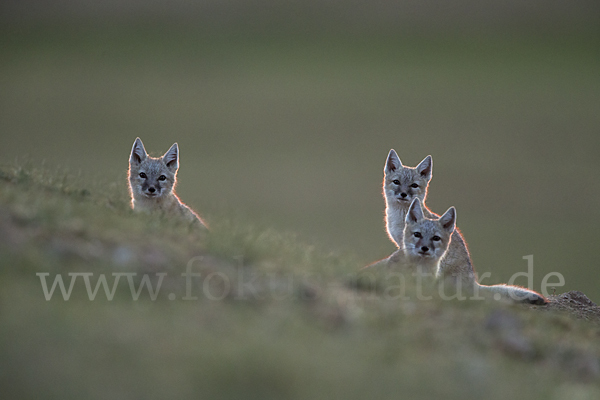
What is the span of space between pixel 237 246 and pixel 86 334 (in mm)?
3011

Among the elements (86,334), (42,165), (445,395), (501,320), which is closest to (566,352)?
(501,320)

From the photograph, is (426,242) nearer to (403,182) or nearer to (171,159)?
(403,182)

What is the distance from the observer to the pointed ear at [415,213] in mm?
10812

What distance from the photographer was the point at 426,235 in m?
10.3

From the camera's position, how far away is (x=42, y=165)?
34.6ft

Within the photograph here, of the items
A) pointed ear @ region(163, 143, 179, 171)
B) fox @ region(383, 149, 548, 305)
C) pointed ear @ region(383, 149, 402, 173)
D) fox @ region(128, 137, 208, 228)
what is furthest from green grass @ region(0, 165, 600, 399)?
pointed ear @ region(383, 149, 402, 173)

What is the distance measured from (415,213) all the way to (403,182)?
2.26 m

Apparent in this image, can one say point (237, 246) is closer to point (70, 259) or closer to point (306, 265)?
point (306, 265)

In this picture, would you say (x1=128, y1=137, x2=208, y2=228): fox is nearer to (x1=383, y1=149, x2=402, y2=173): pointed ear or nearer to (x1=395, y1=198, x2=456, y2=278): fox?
(x1=395, y1=198, x2=456, y2=278): fox

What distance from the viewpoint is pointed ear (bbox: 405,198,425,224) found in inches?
426

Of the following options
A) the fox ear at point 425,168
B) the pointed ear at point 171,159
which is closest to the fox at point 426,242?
the fox ear at point 425,168

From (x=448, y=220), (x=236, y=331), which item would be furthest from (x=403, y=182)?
(x=236, y=331)

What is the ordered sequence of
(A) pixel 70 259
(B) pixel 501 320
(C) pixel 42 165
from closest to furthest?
(A) pixel 70 259
(B) pixel 501 320
(C) pixel 42 165

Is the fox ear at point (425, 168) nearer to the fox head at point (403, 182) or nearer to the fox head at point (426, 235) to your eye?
the fox head at point (403, 182)
